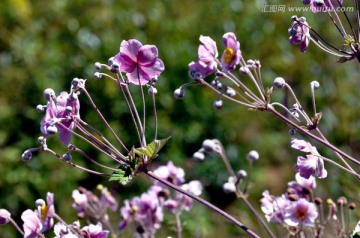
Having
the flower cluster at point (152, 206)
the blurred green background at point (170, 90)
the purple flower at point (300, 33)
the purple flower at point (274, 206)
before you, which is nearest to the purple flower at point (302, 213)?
the purple flower at point (274, 206)

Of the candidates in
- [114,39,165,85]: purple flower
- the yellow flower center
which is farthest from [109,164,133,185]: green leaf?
the yellow flower center

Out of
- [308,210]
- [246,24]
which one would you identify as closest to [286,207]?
[308,210]

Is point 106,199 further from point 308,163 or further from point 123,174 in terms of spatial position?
point 308,163

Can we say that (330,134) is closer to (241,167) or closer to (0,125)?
(241,167)

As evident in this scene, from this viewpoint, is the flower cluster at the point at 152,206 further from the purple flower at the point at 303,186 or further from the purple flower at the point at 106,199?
the purple flower at the point at 303,186

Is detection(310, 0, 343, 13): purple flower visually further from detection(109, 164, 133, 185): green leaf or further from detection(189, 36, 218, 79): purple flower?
detection(109, 164, 133, 185): green leaf
